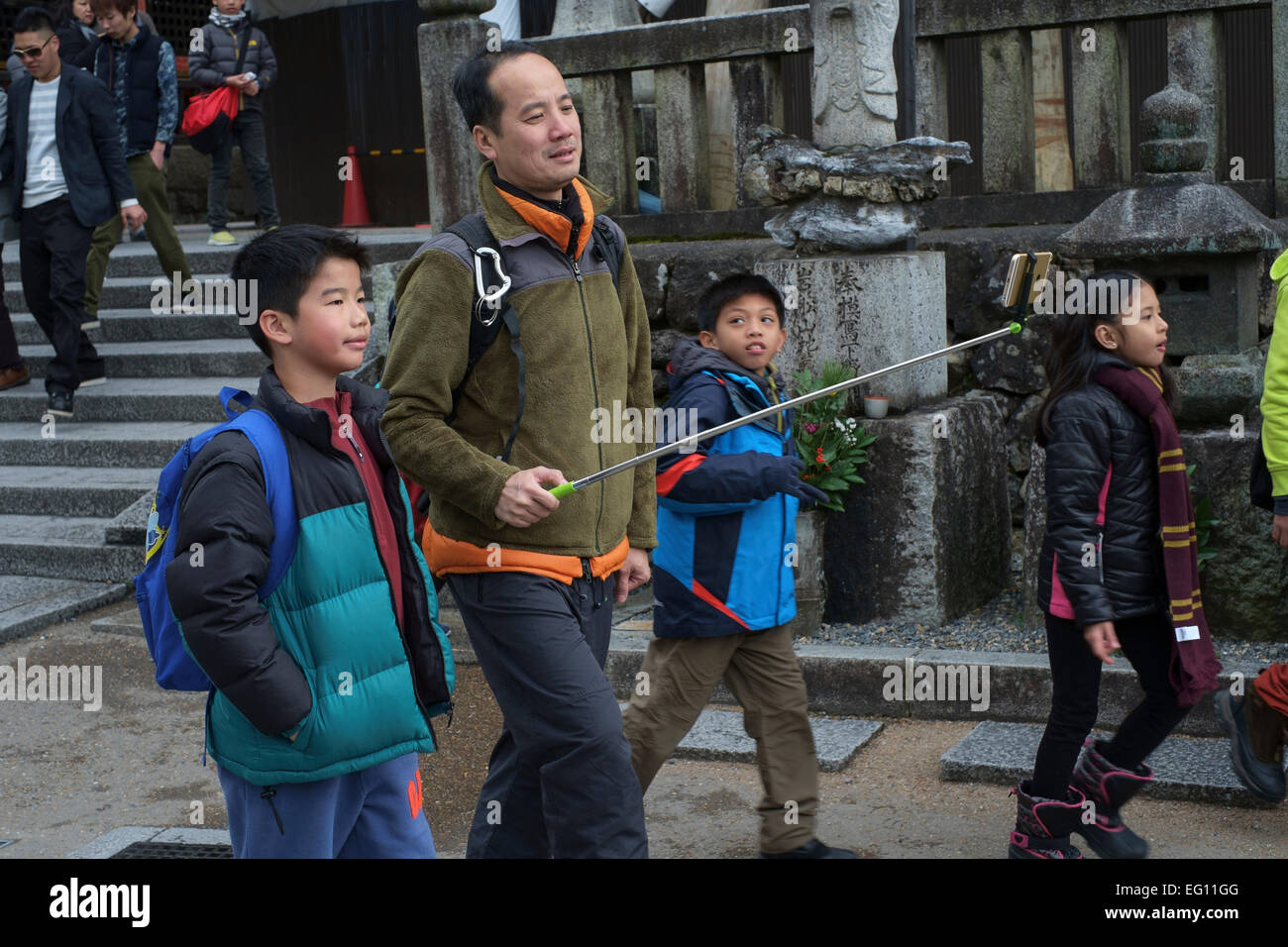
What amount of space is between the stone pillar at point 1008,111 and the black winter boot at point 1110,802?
3552 millimetres

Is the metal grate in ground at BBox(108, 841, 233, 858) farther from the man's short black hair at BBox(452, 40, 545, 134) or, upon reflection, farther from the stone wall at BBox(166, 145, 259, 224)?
the stone wall at BBox(166, 145, 259, 224)

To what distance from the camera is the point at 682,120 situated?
727cm

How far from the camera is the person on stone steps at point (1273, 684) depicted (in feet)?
13.4

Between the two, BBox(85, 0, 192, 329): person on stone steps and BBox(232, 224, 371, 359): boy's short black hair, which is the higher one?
BBox(85, 0, 192, 329): person on stone steps

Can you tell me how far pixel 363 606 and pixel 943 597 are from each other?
3289mm

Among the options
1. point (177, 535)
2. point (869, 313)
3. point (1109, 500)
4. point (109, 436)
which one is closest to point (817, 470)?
point (869, 313)

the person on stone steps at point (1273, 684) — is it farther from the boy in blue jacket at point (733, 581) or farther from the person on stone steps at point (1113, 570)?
the boy in blue jacket at point (733, 581)

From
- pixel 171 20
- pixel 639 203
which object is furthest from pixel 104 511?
pixel 171 20

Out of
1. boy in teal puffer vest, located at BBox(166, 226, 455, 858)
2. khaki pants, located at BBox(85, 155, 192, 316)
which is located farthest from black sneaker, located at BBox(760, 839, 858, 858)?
khaki pants, located at BBox(85, 155, 192, 316)

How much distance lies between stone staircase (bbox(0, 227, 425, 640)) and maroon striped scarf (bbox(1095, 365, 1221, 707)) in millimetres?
4945

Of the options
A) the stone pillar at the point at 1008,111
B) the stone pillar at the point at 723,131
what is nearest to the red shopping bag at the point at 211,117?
the stone pillar at the point at 723,131

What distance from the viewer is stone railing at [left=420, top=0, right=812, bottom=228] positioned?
23.1 ft

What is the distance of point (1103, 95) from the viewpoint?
6.48m
